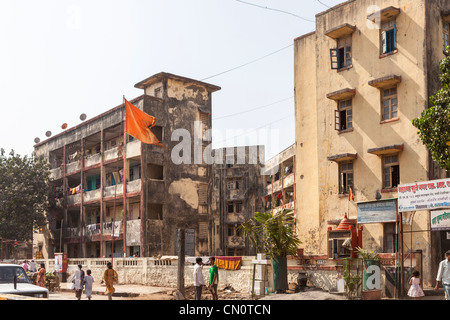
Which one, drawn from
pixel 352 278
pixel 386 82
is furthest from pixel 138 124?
pixel 352 278

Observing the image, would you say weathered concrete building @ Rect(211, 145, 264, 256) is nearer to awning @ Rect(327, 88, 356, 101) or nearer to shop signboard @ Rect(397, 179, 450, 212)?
awning @ Rect(327, 88, 356, 101)

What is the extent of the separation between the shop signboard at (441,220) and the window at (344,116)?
11.3m

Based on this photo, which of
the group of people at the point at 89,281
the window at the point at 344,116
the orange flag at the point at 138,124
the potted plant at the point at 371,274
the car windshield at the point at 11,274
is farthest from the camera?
the orange flag at the point at 138,124

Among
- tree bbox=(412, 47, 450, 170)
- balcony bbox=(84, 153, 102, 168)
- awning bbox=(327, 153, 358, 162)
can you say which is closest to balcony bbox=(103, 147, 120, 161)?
balcony bbox=(84, 153, 102, 168)

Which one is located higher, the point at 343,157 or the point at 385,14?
the point at 385,14

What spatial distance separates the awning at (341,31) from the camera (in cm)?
2785

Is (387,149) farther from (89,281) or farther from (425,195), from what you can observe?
(89,281)

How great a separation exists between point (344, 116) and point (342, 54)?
11.0 ft

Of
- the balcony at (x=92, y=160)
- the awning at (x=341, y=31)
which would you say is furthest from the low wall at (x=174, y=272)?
the awning at (x=341, y=31)

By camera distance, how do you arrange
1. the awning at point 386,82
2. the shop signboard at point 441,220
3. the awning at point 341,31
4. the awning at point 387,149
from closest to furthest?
the shop signboard at point 441,220, the awning at point 387,149, the awning at point 386,82, the awning at point 341,31

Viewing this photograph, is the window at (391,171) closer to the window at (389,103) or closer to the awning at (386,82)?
the window at (389,103)

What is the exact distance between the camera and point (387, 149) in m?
25.5

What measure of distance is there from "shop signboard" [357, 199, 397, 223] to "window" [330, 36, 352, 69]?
402 inches
